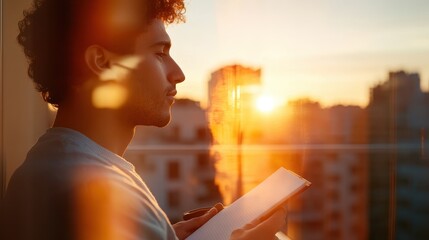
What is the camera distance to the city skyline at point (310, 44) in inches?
68.6

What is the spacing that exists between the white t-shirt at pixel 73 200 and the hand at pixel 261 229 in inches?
6.1

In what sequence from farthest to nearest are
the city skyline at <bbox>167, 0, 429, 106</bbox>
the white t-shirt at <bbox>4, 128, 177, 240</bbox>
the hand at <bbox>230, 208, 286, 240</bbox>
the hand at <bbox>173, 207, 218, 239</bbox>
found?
1. the city skyline at <bbox>167, 0, 429, 106</bbox>
2. the hand at <bbox>173, 207, 218, 239</bbox>
3. the hand at <bbox>230, 208, 286, 240</bbox>
4. the white t-shirt at <bbox>4, 128, 177, 240</bbox>

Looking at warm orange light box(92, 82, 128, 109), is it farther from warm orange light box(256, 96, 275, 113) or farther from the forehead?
warm orange light box(256, 96, 275, 113)

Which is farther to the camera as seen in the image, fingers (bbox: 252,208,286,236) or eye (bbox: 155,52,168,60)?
eye (bbox: 155,52,168,60)

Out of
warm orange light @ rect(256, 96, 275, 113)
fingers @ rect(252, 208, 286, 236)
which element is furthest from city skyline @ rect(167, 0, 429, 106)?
fingers @ rect(252, 208, 286, 236)

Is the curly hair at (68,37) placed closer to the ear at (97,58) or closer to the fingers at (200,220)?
the ear at (97,58)

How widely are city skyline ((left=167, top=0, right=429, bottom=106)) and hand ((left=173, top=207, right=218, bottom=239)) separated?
583 mm

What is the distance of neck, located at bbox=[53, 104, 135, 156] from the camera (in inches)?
31.2

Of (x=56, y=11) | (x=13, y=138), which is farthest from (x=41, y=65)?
(x=13, y=138)

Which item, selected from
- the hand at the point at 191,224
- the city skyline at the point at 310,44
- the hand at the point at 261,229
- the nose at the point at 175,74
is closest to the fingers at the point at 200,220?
the hand at the point at 191,224

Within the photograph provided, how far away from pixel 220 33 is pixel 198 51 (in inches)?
7.0

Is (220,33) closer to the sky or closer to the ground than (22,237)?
closer to the sky

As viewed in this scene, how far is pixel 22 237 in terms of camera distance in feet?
2.19

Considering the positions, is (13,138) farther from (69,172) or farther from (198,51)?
(69,172)
